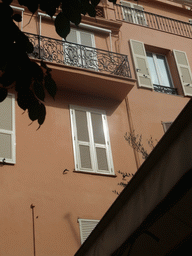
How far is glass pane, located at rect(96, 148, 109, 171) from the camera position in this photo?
980 centimetres

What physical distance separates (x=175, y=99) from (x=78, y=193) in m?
4.22

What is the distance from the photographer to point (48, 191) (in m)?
8.88

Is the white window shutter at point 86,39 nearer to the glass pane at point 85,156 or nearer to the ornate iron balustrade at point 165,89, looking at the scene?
the ornate iron balustrade at point 165,89

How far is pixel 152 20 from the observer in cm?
1416

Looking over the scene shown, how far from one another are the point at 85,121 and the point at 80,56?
189 cm

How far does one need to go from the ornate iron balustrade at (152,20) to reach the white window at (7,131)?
5.34 metres

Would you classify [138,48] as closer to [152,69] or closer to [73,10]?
[152,69]

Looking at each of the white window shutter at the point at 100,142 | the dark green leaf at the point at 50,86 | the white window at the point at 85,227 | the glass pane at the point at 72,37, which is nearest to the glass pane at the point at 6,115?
the white window shutter at the point at 100,142

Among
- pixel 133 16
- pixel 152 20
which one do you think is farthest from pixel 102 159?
pixel 152 20

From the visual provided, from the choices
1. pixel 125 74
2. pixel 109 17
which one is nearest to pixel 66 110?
pixel 125 74

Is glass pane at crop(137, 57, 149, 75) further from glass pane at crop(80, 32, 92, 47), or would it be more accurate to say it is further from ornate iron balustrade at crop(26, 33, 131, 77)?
glass pane at crop(80, 32, 92, 47)

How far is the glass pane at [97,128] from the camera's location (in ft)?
33.6

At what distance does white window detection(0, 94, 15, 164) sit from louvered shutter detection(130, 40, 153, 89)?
3.59 meters

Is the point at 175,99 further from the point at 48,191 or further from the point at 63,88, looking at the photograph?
the point at 48,191
